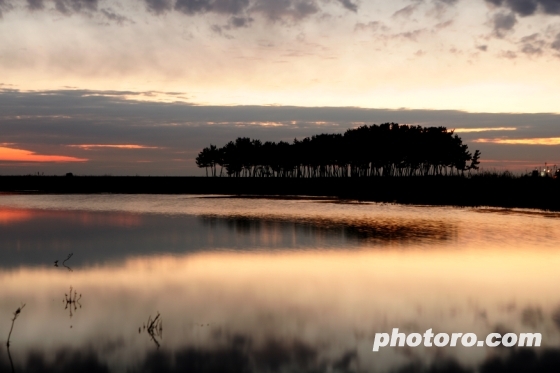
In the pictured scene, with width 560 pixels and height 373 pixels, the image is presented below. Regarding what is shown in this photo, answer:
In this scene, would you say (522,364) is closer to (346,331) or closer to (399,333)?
(399,333)

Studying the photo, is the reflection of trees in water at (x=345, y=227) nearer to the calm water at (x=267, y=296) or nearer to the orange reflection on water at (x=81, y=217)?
the calm water at (x=267, y=296)

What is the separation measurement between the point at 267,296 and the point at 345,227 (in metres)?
19.8

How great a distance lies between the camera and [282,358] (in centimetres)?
1101

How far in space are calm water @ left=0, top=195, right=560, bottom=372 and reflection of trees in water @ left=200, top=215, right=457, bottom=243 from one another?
31cm

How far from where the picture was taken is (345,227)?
3594 cm

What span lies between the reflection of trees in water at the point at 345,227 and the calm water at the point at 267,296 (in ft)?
1.01

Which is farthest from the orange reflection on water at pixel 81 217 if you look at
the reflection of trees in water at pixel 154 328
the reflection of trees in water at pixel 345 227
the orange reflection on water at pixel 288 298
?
the reflection of trees in water at pixel 154 328

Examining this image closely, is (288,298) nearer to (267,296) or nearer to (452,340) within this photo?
(267,296)

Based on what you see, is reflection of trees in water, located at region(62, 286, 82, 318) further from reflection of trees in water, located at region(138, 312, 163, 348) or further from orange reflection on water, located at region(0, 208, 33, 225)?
orange reflection on water, located at region(0, 208, 33, 225)

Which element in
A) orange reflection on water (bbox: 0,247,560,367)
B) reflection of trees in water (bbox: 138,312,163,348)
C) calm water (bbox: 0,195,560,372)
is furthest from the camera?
orange reflection on water (bbox: 0,247,560,367)

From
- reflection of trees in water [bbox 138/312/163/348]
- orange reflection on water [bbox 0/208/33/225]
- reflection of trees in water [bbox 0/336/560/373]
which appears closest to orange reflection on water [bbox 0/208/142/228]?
orange reflection on water [bbox 0/208/33/225]

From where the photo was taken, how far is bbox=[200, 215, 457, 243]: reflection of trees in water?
3125 cm

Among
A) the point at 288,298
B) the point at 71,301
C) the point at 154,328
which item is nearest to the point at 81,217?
the point at 71,301

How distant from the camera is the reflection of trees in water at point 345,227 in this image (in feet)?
103
